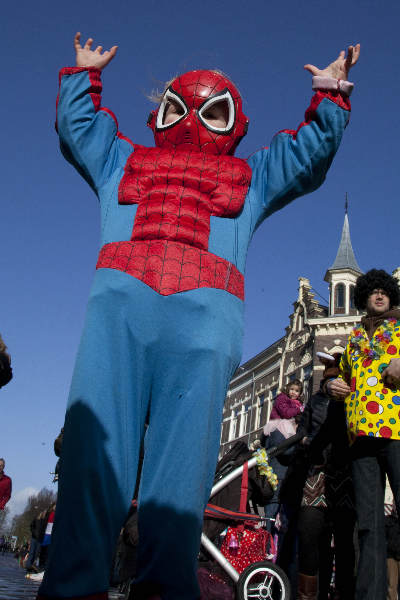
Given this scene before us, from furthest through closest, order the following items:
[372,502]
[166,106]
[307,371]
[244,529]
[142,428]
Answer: [307,371] → [244,529] → [166,106] → [372,502] → [142,428]

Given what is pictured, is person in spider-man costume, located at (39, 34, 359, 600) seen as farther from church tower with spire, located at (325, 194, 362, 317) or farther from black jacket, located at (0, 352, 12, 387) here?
church tower with spire, located at (325, 194, 362, 317)

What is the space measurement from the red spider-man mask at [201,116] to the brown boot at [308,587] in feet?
8.05

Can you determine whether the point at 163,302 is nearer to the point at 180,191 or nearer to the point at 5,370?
the point at 180,191

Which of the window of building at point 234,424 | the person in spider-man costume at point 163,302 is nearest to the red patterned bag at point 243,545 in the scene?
the person in spider-man costume at point 163,302

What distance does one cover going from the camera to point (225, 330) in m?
2.03

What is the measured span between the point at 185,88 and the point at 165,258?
1068 mm

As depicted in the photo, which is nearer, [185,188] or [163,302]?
[163,302]

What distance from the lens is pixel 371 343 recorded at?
2877mm

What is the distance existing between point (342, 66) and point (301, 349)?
75.7ft

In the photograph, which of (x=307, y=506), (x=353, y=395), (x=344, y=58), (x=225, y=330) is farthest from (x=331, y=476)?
(x=344, y=58)

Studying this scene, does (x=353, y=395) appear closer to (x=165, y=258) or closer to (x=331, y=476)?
(x=331, y=476)

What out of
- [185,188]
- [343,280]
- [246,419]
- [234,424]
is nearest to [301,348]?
[343,280]

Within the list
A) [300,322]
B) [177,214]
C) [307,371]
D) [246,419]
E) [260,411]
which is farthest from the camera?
[246,419]

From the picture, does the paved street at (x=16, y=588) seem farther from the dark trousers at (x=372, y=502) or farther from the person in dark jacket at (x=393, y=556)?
the person in dark jacket at (x=393, y=556)
